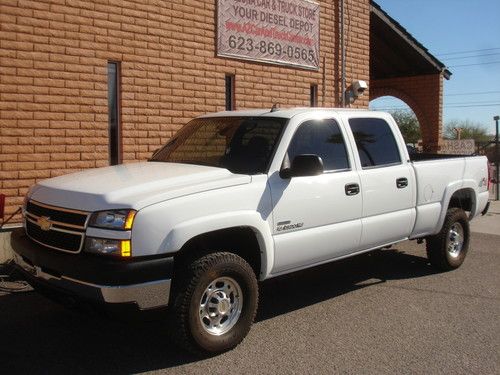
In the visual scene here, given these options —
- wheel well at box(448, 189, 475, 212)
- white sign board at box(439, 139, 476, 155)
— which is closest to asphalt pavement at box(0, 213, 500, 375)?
wheel well at box(448, 189, 475, 212)

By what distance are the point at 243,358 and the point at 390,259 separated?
4058 millimetres

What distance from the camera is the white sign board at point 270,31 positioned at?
8.86 metres

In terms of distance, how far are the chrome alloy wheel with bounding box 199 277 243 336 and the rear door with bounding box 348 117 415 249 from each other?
1.67 metres

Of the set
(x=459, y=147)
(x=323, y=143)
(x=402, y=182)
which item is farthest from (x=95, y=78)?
(x=459, y=147)

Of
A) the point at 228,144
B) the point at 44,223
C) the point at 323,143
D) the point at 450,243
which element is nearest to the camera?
the point at 44,223

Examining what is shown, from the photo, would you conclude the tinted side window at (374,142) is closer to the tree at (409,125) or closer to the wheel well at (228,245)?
the wheel well at (228,245)

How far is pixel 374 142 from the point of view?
5.97m

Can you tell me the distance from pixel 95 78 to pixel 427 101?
9695 mm

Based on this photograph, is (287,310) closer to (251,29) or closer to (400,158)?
(400,158)

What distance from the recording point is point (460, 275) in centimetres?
692

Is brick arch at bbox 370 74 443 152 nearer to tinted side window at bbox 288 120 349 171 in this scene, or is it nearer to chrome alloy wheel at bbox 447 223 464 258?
chrome alloy wheel at bbox 447 223 464 258

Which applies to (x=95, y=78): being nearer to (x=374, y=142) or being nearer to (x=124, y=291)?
(x=374, y=142)

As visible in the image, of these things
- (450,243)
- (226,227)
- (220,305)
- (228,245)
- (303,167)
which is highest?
(303,167)

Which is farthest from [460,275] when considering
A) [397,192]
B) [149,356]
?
[149,356]
